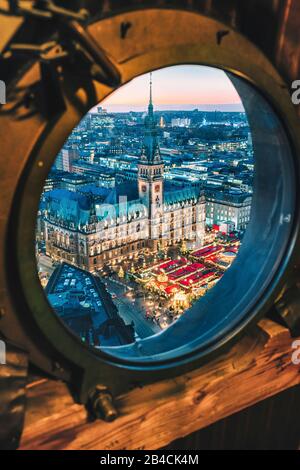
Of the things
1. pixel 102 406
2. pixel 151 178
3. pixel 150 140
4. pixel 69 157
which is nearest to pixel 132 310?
pixel 151 178

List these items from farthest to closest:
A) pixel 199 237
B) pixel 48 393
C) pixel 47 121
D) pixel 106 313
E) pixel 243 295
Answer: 1. pixel 199 237
2. pixel 106 313
3. pixel 243 295
4. pixel 48 393
5. pixel 47 121

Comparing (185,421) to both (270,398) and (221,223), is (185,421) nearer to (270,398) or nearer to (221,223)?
(270,398)

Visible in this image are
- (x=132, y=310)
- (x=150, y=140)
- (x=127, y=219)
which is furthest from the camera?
(x=127, y=219)

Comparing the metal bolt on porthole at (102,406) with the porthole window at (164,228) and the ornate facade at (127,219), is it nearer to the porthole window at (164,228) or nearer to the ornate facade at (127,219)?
the porthole window at (164,228)

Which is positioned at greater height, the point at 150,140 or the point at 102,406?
the point at 150,140

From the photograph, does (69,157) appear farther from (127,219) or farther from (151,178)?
(127,219)

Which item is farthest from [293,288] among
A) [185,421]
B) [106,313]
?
[106,313]

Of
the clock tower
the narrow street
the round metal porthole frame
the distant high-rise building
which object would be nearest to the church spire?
the clock tower

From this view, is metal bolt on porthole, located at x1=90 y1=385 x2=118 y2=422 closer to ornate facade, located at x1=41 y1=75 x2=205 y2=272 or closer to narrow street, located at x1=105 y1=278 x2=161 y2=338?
narrow street, located at x1=105 y1=278 x2=161 y2=338
